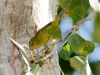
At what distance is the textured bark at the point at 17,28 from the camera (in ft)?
3.09

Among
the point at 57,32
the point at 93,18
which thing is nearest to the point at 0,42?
the point at 57,32

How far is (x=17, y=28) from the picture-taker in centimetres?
96

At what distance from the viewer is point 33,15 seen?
0.97 meters

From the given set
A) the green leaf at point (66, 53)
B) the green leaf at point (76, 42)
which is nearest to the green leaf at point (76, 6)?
the green leaf at point (76, 42)

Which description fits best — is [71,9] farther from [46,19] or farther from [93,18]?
[46,19]

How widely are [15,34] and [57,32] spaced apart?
22 centimetres

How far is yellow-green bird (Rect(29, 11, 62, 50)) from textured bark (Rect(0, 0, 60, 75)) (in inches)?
3.5

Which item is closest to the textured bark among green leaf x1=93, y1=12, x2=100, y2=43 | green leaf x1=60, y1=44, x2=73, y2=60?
green leaf x1=60, y1=44, x2=73, y2=60

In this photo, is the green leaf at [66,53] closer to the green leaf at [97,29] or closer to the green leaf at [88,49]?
the green leaf at [88,49]

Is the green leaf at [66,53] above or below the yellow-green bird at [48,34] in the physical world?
below

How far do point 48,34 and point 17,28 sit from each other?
19 cm

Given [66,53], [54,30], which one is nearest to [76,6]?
[54,30]

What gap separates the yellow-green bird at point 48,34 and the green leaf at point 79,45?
0.03 m

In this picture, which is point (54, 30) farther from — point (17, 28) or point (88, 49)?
point (17, 28)
